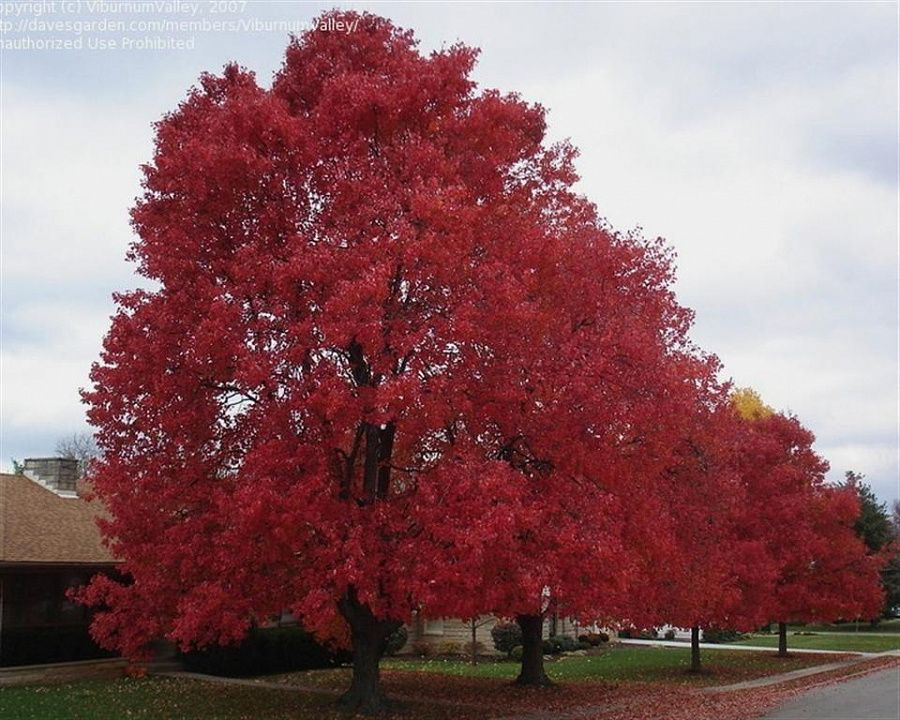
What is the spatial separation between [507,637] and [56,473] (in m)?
17.3

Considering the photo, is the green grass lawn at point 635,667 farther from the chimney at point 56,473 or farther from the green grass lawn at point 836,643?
the chimney at point 56,473

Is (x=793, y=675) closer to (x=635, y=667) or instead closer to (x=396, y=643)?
(x=635, y=667)

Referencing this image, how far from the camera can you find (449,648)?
36938 millimetres

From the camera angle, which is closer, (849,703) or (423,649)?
(849,703)

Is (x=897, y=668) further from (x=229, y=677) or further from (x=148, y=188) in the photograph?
(x=148, y=188)

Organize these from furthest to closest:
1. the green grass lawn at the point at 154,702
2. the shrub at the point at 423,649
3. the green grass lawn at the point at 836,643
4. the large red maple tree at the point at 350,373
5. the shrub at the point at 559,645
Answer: the green grass lawn at the point at 836,643 → the shrub at the point at 559,645 → the shrub at the point at 423,649 → the green grass lawn at the point at 154,702 → the large red maple tree at the point at 350,373

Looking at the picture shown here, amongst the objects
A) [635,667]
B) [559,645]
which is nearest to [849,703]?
[635,667]

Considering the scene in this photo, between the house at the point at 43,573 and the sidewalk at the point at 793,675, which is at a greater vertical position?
the house at the point at 43,573

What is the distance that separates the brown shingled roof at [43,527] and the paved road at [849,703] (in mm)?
17158

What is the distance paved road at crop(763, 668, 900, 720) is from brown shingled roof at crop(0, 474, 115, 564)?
17158mm

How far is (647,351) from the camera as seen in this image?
16.9 metres

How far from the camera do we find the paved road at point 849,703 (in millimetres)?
18625

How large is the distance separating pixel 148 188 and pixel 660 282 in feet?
38.2

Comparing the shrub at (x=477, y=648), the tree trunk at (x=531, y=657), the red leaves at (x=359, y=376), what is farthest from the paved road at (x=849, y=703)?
the shrub at (x=477, y=648)
